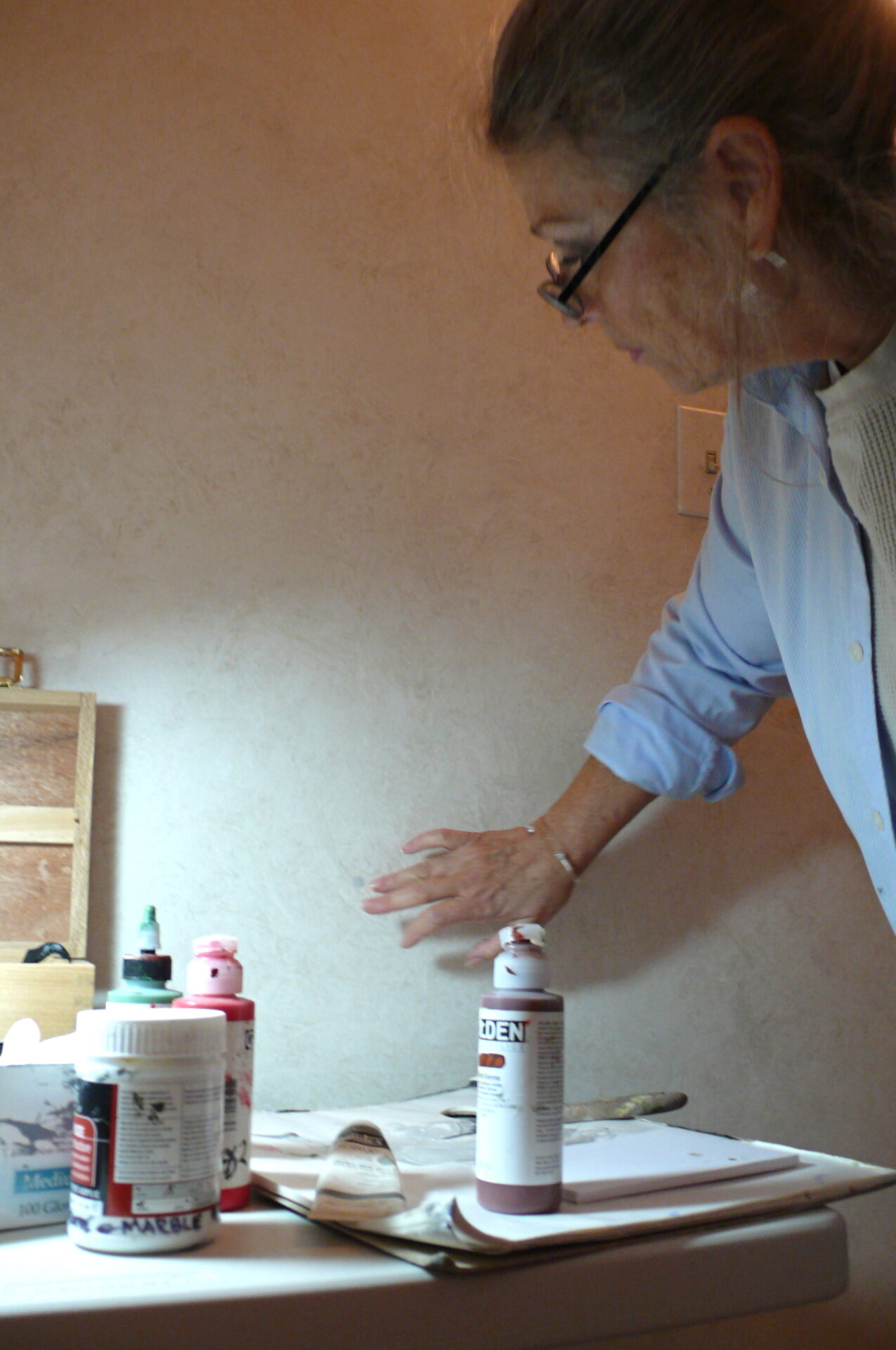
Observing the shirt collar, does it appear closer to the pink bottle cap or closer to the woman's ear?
the woman's ear

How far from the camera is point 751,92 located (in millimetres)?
721

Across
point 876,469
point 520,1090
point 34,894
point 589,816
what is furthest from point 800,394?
point 34,894

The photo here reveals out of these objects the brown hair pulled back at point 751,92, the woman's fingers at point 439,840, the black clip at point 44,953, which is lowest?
the black clip at point 44,953

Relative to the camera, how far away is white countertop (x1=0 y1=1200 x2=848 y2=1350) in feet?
1.71

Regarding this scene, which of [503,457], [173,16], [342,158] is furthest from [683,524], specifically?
[173,16]

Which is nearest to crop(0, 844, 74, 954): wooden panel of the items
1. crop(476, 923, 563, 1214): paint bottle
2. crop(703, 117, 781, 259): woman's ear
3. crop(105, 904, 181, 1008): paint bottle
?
crop(105, 904, 181, 1008): paint bottle

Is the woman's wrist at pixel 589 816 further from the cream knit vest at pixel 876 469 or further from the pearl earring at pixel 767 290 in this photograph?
the pearl earring at pixel 767 290

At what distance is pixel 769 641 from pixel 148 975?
688 mm

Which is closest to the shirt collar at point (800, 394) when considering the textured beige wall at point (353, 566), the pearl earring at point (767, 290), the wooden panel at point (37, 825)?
the pearl earring at point (767, 290)

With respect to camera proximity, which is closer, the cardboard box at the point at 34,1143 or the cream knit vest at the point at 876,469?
the cardboard box at the point at 34,1143

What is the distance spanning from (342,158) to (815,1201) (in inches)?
45.3

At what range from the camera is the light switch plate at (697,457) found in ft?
4.51

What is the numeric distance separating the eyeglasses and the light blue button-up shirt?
0.17m

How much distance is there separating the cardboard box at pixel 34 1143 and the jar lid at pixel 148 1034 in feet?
0.18
